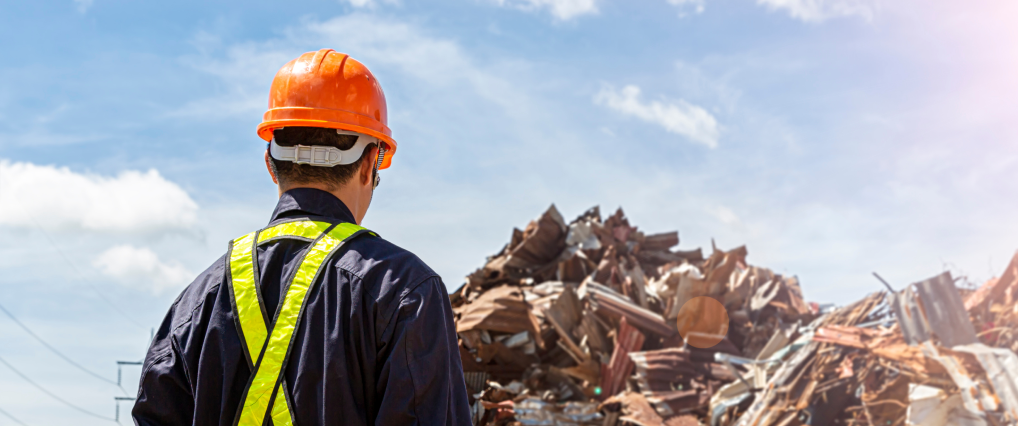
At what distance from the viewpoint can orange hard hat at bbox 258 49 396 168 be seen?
86.2 inches

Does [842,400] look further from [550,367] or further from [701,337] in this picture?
[550,367]

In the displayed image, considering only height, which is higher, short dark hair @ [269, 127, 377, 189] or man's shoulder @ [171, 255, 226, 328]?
short dark hair @ [269, 127, 377, 189]

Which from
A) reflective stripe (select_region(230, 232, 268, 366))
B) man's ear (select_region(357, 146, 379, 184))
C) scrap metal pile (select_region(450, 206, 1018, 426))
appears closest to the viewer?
reflective stripe (select_region(230, 232, 268, 366))

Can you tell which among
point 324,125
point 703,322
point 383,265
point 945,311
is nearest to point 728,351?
point 703,322

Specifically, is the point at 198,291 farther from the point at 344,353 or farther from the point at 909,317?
the point at 909,317

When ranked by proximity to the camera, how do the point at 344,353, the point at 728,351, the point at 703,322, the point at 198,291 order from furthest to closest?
1. the point at 703,322
2. the point at 728,351
3. the point at 198,291
4. the point at 344,353

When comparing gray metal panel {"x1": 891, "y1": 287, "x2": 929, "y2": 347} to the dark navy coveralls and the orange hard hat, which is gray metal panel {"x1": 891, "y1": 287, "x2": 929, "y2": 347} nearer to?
the orange hard hat

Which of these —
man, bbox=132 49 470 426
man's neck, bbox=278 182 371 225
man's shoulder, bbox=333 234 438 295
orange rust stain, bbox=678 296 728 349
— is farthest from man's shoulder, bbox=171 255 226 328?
orange rust stain, bbox=678 296 728 349

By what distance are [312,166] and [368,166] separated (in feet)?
0.60

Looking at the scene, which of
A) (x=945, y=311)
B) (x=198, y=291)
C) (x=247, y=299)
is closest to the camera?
(x=247, y=299)

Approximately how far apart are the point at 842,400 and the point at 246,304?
24.5 feet

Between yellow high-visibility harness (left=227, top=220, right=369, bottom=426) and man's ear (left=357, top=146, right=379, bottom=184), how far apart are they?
23cm

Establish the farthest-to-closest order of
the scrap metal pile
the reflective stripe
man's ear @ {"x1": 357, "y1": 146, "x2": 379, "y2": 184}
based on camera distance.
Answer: the scrap metal pile < man's ear @ {"x1": 357, "y1": 146, "x2": 379, "y2": 184} < the reflective stripe

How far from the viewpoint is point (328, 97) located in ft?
7.30
